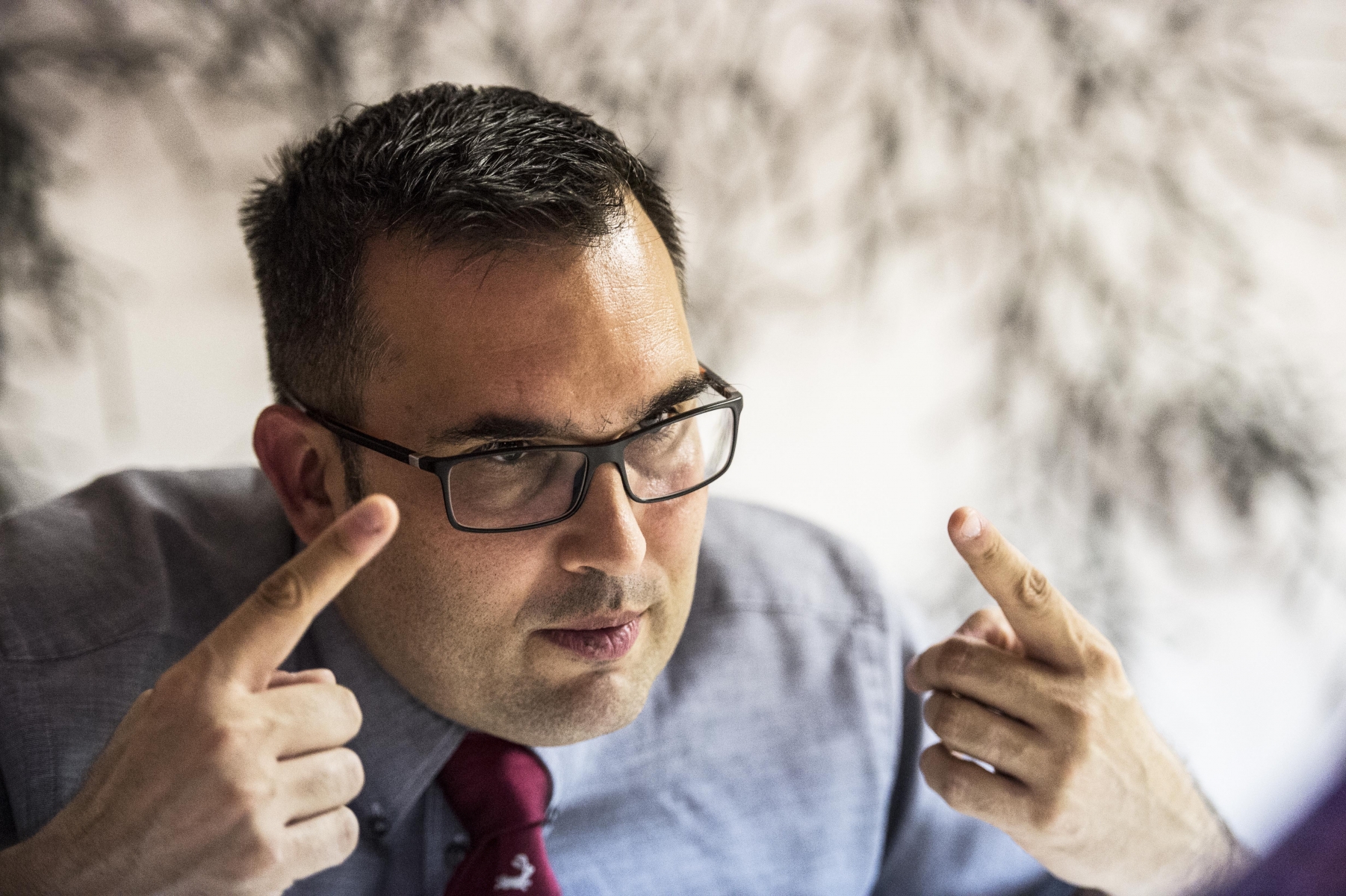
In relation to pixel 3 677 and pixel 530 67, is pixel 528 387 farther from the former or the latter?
pixel 530 67

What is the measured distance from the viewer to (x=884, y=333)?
2.15 m

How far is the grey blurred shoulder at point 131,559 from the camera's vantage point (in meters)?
1.13

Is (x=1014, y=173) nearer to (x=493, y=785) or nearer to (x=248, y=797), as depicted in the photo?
(x=493, y=785)

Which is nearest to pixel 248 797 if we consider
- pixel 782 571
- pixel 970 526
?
pixel 970 526

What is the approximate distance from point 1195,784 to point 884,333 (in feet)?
3.94

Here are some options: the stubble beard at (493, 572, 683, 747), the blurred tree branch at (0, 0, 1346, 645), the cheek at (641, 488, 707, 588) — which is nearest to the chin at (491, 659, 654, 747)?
the stubble beard at (493, 572, 683, 747)

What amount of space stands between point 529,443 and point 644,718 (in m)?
0.54

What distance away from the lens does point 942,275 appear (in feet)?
7.14

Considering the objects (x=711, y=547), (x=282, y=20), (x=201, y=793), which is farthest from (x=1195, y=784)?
(x=282, y=20)

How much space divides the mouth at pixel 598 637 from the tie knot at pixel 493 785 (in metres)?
0.20

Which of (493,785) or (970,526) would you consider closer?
(970,526)

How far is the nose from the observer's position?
98 centimetres

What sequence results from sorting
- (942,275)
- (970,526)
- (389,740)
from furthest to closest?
(942,275) → (389,740) → (970,526)

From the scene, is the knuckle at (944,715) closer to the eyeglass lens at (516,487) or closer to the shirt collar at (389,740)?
the eyeglass lens at (516,487)
